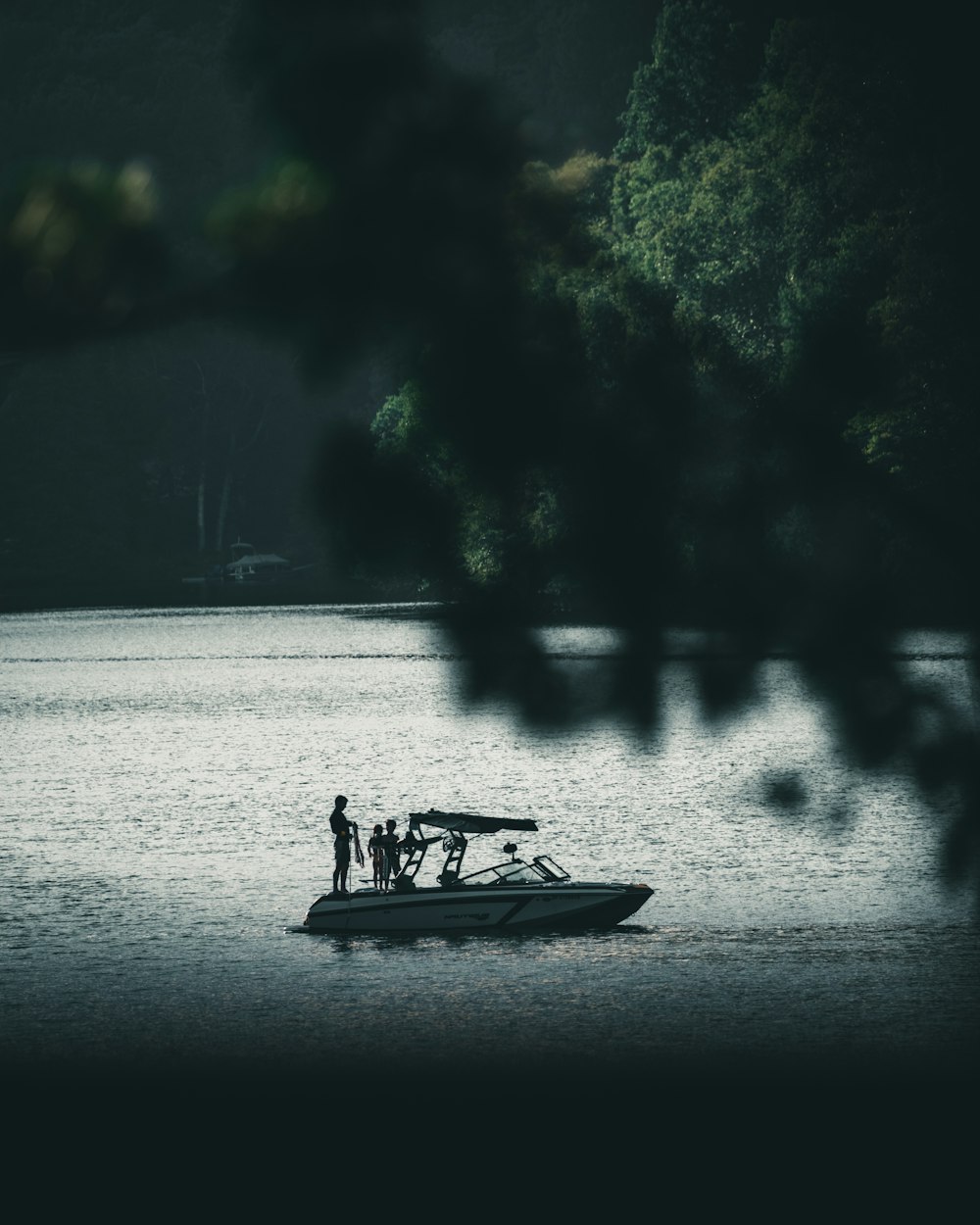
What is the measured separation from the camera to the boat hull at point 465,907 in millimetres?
39906

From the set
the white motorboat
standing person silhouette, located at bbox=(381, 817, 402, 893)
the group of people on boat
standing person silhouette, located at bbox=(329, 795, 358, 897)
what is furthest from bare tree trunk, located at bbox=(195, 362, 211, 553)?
the white motorboat

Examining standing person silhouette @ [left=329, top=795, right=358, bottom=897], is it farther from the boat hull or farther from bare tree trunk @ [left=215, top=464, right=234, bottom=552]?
bare tree trunk @ [left=215, top=464, right=234, bottom=552]

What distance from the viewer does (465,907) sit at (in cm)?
3988

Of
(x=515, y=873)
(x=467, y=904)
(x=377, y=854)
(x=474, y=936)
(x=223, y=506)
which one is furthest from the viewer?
(x=223, y=506)

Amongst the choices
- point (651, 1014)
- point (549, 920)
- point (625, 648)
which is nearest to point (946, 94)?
point (625, 648)

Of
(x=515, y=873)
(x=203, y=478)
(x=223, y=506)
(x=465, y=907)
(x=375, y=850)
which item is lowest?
(x=465, y=907)

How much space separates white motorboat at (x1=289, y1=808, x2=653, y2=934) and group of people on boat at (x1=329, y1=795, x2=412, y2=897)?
1.03ft

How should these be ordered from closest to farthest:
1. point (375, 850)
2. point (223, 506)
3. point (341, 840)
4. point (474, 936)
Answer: point (375, 850) < point (474, 936) < point (341, 840) < point (223, 506)

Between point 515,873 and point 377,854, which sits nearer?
point 377,854

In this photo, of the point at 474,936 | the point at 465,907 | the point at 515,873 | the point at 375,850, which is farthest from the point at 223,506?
the point at 465,907

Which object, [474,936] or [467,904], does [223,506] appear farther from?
[467,904]

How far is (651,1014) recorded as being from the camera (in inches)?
1328

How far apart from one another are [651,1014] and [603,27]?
4912 inches

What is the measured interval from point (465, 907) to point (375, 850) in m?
2.59
